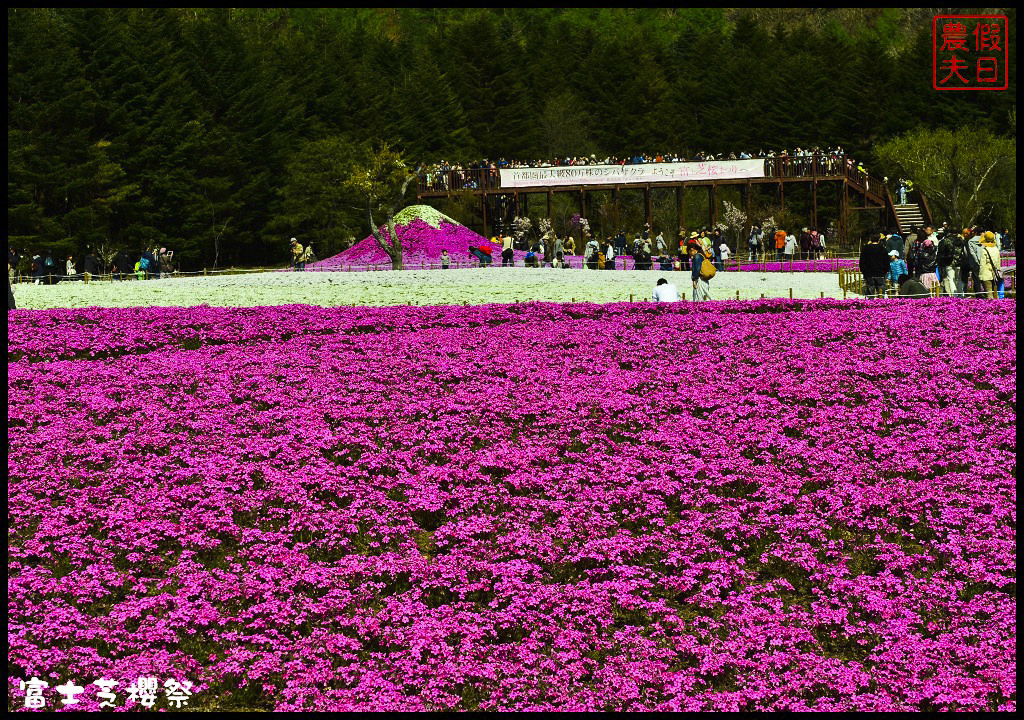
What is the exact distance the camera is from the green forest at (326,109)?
190 ft

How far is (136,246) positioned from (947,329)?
50.2 m

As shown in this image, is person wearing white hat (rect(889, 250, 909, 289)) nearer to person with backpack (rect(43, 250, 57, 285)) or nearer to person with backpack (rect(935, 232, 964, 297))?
person with backpack (rect(935, 232, 964, 297))

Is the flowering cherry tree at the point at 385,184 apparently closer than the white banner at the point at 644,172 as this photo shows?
Yes

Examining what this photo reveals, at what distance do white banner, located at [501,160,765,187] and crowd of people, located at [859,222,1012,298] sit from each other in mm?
24691

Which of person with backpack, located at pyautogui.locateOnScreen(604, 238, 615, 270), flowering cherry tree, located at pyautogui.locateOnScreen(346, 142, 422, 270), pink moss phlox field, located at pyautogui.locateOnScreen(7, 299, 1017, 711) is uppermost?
flowering cherry tree, located at pyautogui.locateOnScreen(346, 142, 422, 270)

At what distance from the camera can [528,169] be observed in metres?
55.1

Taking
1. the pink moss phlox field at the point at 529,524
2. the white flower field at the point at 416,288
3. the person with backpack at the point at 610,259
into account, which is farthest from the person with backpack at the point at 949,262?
the person with backpack at the point at 610,259

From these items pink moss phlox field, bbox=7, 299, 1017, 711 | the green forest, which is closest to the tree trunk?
the green forest

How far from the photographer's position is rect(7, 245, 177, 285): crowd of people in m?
43.0

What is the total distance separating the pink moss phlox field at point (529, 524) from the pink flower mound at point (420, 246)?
3073cm

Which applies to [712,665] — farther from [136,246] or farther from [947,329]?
[136,246]

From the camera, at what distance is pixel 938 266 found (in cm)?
2755

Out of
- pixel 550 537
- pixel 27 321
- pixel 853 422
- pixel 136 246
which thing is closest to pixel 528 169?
pixel 136 246

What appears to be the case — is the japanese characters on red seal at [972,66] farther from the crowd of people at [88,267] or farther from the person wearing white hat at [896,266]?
Result: the person wearing white hat at [896,266]
